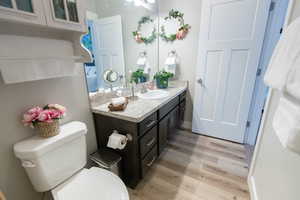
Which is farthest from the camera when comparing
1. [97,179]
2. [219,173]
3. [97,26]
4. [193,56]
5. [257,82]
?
[193,56]

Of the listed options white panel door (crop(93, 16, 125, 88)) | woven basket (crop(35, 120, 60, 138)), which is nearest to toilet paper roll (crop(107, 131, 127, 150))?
woven basket (crop(35, 120, 60, 138))

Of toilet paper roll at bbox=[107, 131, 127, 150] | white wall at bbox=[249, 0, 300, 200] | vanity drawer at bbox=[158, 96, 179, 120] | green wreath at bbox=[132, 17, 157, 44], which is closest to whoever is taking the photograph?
white wall at bbox=[249, 0, 300, 200]

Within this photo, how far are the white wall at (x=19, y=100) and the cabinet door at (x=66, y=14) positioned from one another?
204mm

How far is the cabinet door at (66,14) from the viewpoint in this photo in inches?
30.2

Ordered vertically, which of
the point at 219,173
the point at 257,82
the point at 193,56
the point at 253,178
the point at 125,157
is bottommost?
the point at 219,173

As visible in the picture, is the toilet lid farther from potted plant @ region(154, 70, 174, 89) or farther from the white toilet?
potted plant @ region(154, 70, 174, 89)

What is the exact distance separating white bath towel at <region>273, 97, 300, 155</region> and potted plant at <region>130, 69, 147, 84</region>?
1.42 meters

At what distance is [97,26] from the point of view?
130 centimetres

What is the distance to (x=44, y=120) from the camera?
86 cm

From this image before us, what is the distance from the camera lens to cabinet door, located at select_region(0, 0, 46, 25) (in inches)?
24.0

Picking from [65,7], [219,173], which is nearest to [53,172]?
[65,7]

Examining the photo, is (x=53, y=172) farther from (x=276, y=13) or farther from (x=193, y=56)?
(x=276, y=13)

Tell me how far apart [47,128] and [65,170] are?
0.34 meters

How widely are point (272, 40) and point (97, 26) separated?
6.53 ft
